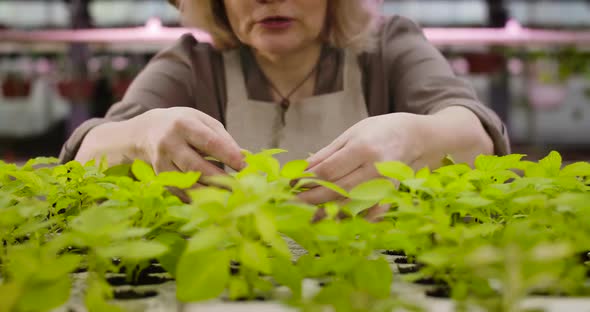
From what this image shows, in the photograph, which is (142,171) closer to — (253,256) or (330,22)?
(253,256)

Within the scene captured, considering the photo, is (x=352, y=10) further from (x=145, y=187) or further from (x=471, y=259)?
(x=471, y=259)

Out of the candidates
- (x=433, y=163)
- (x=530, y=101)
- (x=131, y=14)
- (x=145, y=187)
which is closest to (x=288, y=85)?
(x=433, y=163)

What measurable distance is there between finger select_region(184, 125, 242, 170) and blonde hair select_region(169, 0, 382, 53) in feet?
1.98

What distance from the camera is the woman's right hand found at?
0.67 meters

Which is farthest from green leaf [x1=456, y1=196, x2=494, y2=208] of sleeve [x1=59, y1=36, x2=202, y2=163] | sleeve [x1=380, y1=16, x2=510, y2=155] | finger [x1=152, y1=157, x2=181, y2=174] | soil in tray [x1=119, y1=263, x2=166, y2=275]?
sleeve [x1=59, y1=36, x2=202, y2=163]

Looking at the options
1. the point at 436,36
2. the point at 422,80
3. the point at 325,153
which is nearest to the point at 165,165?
the point at 325,153

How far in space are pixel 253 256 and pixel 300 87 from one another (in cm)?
88

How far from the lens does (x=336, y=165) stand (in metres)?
0.67

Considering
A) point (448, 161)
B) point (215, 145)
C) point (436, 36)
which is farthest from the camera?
point (436, 36)

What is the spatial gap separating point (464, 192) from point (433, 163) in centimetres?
40

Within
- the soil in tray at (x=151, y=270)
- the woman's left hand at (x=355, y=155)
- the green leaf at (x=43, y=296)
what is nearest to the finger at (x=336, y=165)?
the woman's left hand at (x=355, y=155)

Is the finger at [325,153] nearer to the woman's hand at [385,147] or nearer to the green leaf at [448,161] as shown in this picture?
the woman's hand at [385,147]

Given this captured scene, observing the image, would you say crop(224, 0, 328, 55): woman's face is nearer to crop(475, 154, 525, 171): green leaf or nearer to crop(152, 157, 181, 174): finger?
crop(152, 157, 181, 174): finger

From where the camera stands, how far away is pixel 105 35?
227 cm
